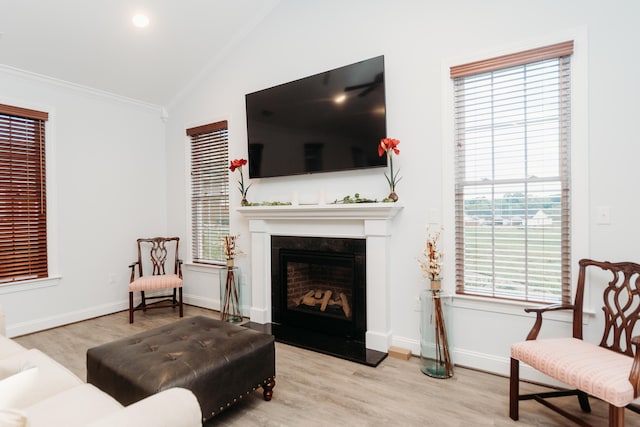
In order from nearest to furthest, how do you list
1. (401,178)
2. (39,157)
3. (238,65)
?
(401,178)
(39,157)
(238,65)

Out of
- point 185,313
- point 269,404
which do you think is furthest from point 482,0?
point 185,313

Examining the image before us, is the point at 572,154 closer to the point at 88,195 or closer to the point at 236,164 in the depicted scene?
the point at 236,164

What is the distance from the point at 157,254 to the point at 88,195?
1121 millimetres

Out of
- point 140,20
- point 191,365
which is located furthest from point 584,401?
point 140,20

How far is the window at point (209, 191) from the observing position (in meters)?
4.40

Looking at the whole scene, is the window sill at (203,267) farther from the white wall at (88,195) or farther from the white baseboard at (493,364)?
the white baseboard at (493,364)

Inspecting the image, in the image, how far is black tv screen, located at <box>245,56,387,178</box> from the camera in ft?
9.95

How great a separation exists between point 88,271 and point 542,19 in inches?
202

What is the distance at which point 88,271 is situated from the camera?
163 inches

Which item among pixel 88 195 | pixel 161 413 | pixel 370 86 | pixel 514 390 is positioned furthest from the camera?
pixel 88 195

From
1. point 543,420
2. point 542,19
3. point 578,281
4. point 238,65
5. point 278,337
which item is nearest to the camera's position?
point 543,420

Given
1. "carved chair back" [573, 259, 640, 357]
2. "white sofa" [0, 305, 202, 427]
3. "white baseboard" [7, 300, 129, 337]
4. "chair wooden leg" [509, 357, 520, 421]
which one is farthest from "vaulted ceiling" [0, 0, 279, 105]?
"chair wooden leg" [509, 357, 520, 421]

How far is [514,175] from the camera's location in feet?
8.50

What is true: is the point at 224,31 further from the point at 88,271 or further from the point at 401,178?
the point at 88,271
